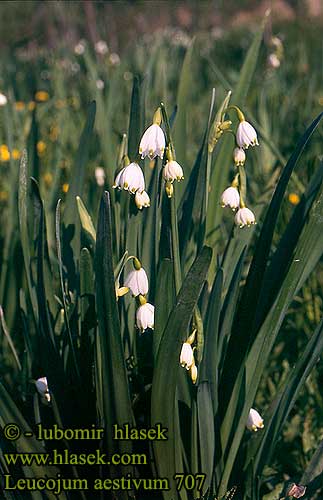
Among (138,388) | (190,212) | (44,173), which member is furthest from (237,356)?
(44,173)

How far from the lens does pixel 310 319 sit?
2008 millimetres

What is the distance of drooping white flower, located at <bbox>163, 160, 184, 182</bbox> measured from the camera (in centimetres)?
118

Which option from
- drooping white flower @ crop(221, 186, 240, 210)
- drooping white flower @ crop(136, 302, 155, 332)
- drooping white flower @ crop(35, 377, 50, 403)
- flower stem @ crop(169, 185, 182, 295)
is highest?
drooping white flower @ crop(221, 186, 240, 210)

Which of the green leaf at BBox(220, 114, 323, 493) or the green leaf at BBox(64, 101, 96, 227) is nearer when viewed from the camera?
the green leaf at BBox(220, 114, 323, 493)

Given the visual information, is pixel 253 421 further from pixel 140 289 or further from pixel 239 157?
pixel 239 157

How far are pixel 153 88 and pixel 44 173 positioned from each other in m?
0.92

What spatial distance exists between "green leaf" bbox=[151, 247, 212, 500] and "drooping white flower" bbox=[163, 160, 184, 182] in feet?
0.65

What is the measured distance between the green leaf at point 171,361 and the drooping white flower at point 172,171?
0.65ft

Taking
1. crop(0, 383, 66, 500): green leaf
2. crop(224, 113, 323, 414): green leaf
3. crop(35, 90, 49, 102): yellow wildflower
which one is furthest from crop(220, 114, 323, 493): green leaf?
crop(35, 90, 49, 102): yellow wildflower

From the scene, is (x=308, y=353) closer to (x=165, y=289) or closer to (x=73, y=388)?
(x=165, y=289)

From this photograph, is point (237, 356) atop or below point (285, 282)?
below

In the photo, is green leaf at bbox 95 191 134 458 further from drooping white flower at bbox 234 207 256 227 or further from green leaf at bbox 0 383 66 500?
drooping white flower at bbox 234 207 256 227

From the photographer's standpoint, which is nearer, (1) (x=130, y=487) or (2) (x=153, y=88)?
(1) (x=130, y=487)

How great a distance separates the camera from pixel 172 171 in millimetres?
1181
